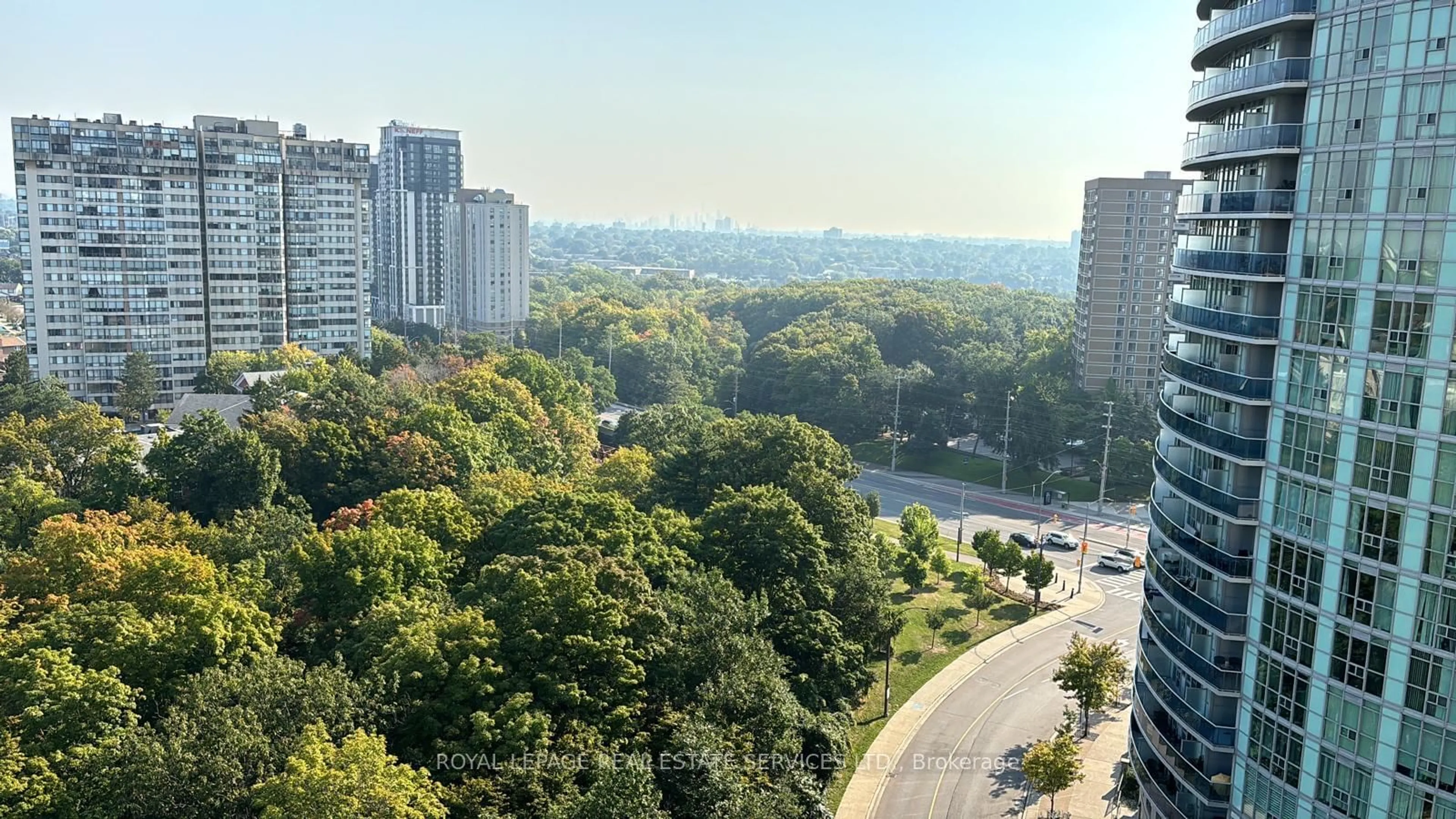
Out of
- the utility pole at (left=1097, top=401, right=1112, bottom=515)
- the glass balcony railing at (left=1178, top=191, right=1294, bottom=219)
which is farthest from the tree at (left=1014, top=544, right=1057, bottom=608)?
the glass balcony railing at (left=1178, top=191, right=1294, bottom=219)

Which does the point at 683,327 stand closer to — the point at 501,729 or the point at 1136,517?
the point at 1136,517

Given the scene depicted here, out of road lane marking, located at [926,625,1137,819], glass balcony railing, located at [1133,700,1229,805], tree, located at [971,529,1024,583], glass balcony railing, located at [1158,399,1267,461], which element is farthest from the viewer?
tree, located at [971,529,1024,583]

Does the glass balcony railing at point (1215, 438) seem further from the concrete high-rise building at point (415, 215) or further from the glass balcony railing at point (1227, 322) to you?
the concrete high-rise building at point (415, 215)

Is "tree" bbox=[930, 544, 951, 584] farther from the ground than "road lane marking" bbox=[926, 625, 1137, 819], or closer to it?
farther from the ground

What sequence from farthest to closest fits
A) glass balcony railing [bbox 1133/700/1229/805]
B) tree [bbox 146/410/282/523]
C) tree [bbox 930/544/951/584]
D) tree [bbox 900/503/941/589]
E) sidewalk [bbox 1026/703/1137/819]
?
tree [bbox 930/544/951/584], tree [bbox 900/503/941/589], tree [bbox 146/410/282/523], sidewalk [bbox 1026/703/1137/819], glass balcony railing [bbox 1133/700/1229/805]

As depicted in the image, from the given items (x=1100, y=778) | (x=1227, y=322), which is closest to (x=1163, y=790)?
(x=1100, y=778)

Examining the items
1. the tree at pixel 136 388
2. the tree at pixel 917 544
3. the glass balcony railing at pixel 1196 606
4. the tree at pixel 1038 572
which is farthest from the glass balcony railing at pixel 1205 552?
the tree at pixel 136 388

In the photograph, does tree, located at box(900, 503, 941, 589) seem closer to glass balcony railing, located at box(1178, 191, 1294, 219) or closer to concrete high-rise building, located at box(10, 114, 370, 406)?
glass balcony railing, located at box(1178, 191, 1294, 219)

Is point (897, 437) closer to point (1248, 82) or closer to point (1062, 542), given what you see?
point (1062, 542)
